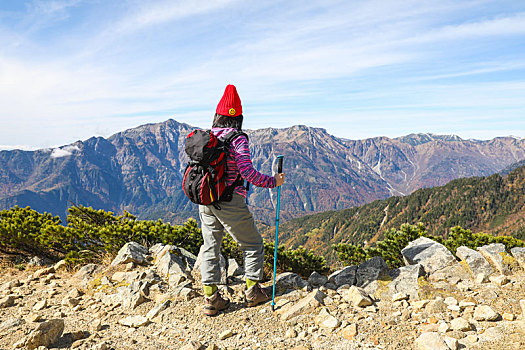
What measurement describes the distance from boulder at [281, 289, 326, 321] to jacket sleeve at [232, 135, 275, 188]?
2.00m

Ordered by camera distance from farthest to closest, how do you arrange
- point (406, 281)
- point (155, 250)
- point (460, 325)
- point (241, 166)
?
point (155, 250) < point (406, 281) < point (241, 166) < point (460, 325)

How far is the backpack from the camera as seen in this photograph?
4363 mm

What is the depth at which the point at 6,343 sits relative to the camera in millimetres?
4336

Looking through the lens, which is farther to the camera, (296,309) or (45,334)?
(296,309)

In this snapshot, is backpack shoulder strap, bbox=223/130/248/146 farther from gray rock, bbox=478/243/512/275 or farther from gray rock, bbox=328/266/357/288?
gray rock, bbox=478/243/512/275

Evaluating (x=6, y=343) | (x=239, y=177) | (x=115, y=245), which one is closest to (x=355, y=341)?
(x=239, y=177)

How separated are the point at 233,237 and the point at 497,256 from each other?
517cm

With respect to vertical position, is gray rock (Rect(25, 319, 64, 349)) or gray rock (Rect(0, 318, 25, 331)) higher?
gray rock (Rect(25, 319, 64, 349))

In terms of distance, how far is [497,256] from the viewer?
6055 millimetres

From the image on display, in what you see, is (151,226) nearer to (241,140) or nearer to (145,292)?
(145,292)

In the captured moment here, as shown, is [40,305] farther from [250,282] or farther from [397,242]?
[397,242]

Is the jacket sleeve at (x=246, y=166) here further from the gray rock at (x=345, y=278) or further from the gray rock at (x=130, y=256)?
the gray rock at (x=130, y=256)

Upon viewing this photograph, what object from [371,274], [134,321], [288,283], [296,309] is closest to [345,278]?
[371,274]

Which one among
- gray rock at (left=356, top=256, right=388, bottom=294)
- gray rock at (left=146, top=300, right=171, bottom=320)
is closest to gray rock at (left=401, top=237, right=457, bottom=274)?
gray rock at (left=356, top=256, right=388, bottom=294)
